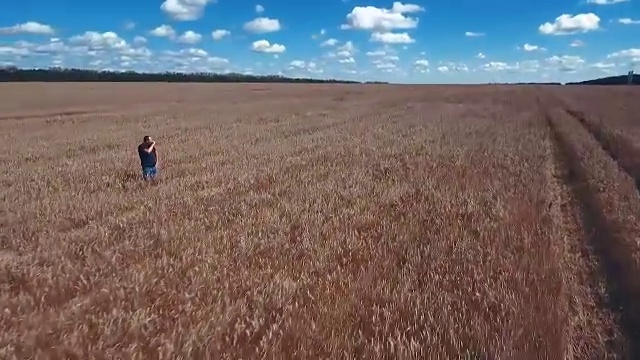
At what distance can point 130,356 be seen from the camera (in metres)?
3.88

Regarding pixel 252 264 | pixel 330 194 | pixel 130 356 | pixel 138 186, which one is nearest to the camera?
pixel 130 356

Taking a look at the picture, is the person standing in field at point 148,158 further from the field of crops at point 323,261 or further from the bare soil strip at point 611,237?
the bare soil strip at point 611,237

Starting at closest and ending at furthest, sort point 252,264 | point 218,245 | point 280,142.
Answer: point 252,264 < point 218,245 < point 280,142

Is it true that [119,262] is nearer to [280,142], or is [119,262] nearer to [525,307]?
[525,307]

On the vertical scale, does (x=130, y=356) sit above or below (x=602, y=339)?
above

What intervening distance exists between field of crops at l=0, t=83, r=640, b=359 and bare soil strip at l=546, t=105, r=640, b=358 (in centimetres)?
4

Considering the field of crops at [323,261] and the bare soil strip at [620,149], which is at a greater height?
the field of crops at [323,261]

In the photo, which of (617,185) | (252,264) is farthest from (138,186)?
(617,185)

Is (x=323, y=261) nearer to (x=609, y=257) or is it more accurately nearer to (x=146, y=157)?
(x=609, y=257)

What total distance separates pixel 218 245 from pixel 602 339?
4368mm

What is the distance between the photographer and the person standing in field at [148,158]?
11.6 metres

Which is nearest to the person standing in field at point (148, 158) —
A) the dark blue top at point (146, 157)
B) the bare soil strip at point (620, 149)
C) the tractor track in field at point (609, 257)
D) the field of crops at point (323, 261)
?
the dark blue top at point (146, 157)

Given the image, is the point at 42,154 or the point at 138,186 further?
the point at 42,154

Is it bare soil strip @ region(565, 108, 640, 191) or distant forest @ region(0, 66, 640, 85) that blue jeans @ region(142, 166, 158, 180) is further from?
distant forest @ region(0, 66, 640, 85)
